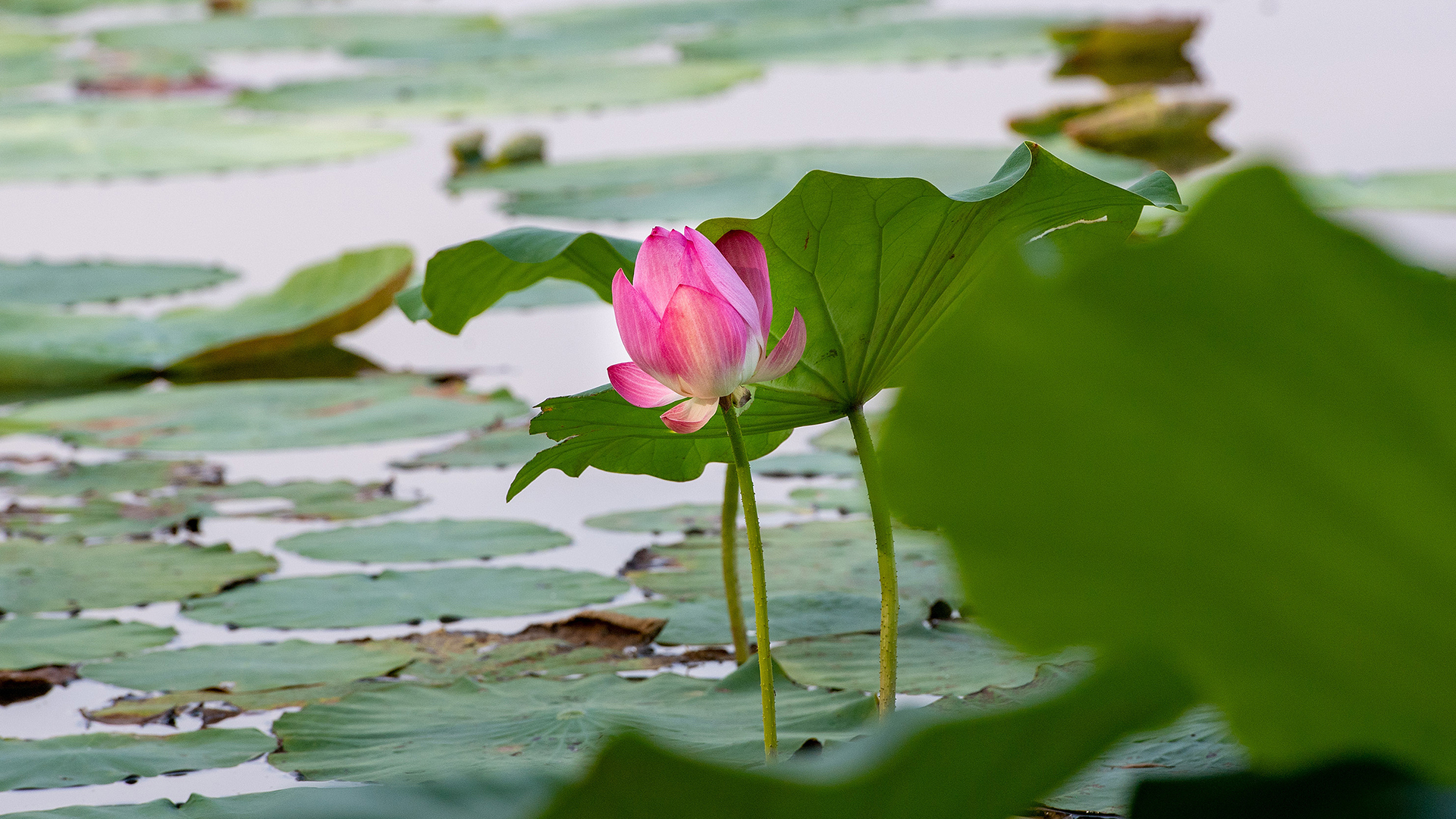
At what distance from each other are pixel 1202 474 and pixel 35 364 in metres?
2.13

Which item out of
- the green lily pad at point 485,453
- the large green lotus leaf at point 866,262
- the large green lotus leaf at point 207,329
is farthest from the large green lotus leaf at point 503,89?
the large green lotus leaf at point 866,262

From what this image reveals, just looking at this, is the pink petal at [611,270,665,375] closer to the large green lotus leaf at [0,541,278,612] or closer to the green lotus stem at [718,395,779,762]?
the green lotus stem at [718,395,779,762]

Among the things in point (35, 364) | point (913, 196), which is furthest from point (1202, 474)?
point (35, 364)

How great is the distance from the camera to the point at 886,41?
17.9 feet

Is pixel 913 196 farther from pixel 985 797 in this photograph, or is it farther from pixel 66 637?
pixel 66 637

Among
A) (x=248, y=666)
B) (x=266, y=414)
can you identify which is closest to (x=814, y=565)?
(x=248, y=666)

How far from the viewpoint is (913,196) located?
0.76 metres

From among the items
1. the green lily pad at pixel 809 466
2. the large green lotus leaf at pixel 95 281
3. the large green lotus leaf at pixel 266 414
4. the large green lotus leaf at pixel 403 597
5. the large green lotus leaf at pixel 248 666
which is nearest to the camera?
the large green lotus leaf at pixel 248 666

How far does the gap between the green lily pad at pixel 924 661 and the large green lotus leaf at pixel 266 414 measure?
0.79m

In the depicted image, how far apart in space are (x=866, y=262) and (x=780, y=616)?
475 millimetres

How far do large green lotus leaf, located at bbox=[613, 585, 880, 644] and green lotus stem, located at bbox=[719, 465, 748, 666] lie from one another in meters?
0.03

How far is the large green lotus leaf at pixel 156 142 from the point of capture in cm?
363

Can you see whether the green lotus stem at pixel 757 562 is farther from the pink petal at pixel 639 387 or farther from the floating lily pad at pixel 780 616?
the floating lily pad at pixel 780 616

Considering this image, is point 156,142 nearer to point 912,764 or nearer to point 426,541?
point 426,541
